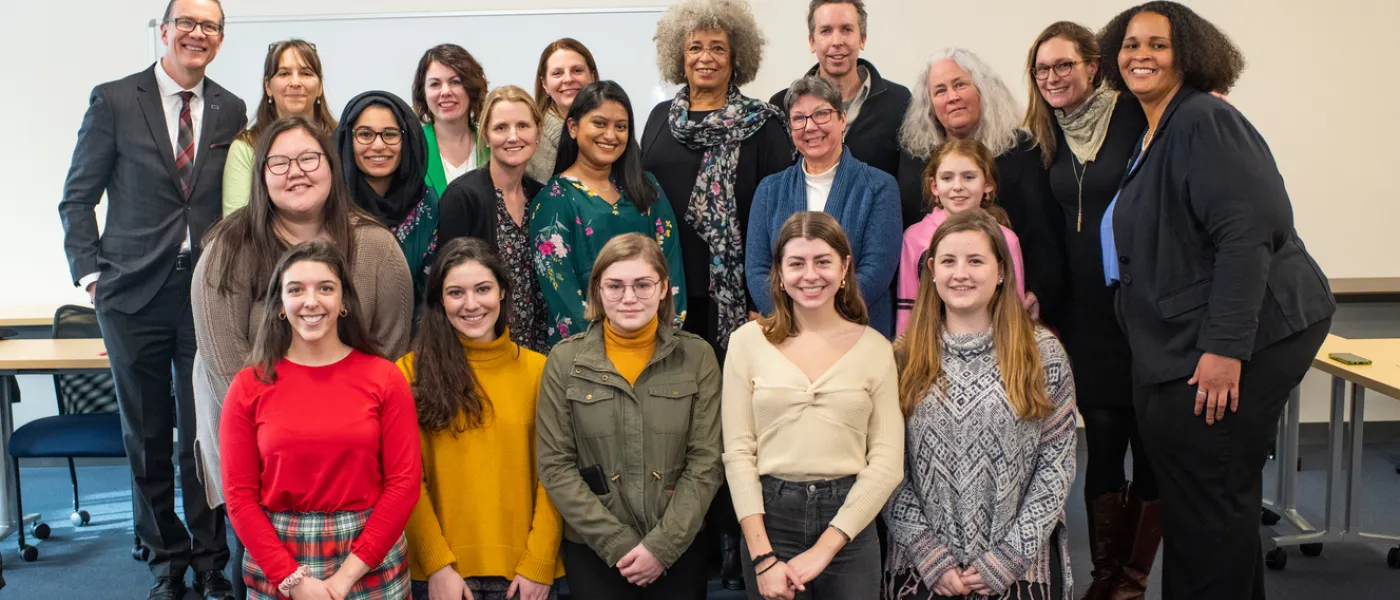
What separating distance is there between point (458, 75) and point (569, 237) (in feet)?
2.46

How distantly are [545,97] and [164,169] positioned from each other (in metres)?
1.20

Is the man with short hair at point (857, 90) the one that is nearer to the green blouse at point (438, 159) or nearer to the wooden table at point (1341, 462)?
the green blouse at point (438, 159)

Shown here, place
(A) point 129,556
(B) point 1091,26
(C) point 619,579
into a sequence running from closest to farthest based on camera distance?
(C) point 619,579
(A) point 129,556
(B) point 1091,26

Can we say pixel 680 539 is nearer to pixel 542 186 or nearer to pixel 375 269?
pixel 375 269

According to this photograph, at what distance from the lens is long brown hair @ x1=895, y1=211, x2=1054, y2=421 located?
213 cm

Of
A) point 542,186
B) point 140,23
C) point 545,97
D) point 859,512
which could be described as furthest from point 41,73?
point 859,512

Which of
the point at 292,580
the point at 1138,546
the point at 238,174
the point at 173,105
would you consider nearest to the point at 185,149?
the point at 173,105

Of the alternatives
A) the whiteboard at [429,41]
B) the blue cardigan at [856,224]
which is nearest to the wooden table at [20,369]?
the whiteboard at [429,41]

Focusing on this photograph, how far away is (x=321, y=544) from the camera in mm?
2082

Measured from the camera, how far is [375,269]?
236 centimetres

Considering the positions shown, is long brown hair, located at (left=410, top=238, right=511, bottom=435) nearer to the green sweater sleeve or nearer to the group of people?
the group of people

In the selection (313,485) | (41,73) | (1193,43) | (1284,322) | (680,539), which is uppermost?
(41,73)

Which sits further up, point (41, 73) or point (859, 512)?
point (41, 73)

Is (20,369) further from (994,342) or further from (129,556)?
(994,342)
